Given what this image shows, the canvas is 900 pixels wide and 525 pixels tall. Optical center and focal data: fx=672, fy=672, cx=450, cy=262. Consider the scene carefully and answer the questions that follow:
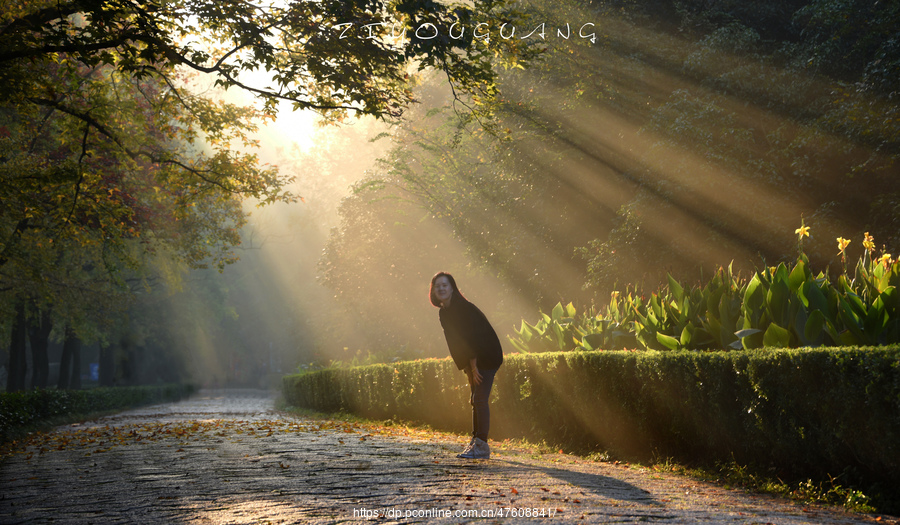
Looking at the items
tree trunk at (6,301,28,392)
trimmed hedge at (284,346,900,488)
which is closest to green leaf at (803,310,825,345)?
trimmed hedge at (284,346,900,488)

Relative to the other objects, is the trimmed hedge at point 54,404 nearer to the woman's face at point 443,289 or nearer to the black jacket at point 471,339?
the woman's face at point 443,289

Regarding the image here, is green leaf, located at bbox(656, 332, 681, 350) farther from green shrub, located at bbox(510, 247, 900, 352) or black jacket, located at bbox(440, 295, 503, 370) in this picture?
black jacket, located at bbox(440, 295, 503, 370)

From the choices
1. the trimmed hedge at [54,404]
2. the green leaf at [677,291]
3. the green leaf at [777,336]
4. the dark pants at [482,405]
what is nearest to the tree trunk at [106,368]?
the trimmed hedge at [54,404]

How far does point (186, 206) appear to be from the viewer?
1438cm

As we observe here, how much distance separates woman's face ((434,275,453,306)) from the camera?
7625mm

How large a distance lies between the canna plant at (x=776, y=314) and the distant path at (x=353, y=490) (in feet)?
5.55

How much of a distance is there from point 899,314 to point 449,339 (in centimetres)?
429

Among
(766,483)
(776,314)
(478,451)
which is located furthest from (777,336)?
(478,451)

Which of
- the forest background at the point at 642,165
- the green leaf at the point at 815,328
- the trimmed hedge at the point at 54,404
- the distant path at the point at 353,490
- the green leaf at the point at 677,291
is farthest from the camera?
the trimmed hedge at the point at 54,404

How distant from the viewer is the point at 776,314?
6746 mm

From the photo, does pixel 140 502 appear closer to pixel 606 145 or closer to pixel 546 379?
pixel 546 379

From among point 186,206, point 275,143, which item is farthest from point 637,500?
point 275,143

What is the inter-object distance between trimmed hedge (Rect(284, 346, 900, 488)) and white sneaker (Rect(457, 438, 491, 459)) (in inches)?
63.5

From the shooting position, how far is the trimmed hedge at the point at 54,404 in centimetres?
1412
